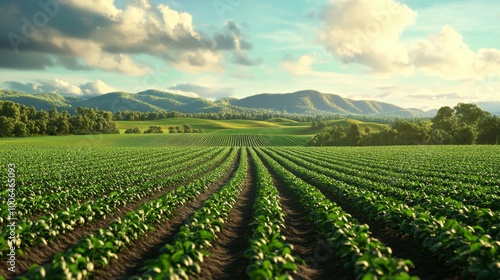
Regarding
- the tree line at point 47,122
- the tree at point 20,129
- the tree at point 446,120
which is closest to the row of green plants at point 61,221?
the tree at point 20,129

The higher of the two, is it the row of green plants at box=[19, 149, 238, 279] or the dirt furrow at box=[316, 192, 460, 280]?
the row of green plants at box=[19, 149, 238, 279]

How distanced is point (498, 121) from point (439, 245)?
103 metres

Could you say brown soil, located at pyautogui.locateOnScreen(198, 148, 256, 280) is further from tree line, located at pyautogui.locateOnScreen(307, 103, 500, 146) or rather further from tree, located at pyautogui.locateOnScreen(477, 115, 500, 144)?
tree, located at pyautogui.locateOnScreen(477, 115, 500, 144)

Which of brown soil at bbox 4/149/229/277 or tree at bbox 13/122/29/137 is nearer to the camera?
brown soil at bbox 4/149/229/277

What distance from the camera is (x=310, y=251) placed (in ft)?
37.7

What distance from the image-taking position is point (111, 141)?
108 m

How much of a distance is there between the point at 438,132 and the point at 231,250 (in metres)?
103

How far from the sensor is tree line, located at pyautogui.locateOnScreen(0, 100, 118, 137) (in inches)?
4144

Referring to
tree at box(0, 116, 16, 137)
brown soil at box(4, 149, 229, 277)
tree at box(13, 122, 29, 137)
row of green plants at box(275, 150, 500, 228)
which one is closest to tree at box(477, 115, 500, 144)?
row of green plants at box(275, 150, 500, 228)

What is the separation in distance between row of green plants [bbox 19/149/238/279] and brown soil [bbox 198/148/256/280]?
94.5 inches

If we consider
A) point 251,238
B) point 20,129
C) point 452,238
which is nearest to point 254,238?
point 251,238

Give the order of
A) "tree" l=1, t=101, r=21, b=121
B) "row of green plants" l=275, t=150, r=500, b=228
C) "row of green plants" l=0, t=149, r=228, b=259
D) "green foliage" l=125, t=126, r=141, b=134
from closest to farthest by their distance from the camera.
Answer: "row of green plants" l=0, t=149, r=228, b=259
"row of green plants" l=275, t=150, r=500, b=228
"tree" l=1, t=101, r=21, b=121
"green foliage" l=125, t=126, r=141, b=134

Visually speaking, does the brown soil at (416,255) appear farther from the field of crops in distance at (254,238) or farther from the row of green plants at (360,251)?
the row of green plants at (360,251)

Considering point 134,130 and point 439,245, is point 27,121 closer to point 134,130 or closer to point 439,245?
point 134,130
